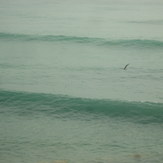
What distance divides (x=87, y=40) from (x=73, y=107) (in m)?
11.8

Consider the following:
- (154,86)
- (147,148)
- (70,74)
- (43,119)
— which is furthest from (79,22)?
(147,148)

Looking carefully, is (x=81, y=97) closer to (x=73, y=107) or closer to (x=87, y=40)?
(x=73, y=107)

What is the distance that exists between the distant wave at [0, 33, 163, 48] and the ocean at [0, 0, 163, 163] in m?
0.05

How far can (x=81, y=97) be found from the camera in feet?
36.4

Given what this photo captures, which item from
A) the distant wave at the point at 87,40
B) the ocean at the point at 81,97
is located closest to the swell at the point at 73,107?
the ocean at the point at 81,97

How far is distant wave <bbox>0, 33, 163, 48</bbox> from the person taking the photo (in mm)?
20292

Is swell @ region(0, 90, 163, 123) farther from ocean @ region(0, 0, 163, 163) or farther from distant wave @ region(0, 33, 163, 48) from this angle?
distant wave @ region(0, 33, 163, 48)

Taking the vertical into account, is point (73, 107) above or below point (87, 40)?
below

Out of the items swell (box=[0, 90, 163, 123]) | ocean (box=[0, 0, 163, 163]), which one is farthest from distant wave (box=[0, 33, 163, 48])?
swell (box=[0, 90, 163, 123])

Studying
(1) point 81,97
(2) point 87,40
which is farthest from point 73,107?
(2) point 87,40

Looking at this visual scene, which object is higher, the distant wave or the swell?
the distant wave

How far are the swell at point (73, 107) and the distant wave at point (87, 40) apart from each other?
1002 centimetres

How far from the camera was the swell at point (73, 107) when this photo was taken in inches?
391

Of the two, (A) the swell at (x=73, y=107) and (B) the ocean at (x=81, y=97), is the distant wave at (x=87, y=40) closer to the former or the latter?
(B) the ocean at (x=81, y=97)
